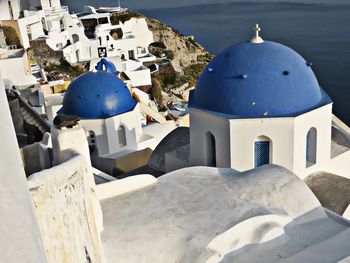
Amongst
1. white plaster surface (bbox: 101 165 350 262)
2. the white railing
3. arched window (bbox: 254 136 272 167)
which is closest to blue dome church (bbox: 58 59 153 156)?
arched window (bbox: 254 136 272 167)

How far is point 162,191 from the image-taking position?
24.2 feet

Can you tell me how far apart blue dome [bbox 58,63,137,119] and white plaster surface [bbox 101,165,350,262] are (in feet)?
16.4

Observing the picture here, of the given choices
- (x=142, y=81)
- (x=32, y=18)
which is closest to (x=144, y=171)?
(x=142, y=81)

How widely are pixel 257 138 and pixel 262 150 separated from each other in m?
0.30

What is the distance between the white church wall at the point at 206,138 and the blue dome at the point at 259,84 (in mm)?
197

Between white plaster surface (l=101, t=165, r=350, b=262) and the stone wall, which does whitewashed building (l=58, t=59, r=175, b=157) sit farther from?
the stone wall

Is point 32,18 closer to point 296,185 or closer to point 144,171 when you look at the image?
point 144,171

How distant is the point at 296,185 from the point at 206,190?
4.53ft

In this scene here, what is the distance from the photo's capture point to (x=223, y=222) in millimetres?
6465

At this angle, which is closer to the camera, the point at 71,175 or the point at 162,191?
the point at 71,175

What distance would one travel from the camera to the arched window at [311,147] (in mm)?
9352

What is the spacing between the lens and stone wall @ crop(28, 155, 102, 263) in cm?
409

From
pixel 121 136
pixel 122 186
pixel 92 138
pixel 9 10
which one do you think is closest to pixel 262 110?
pixel 122 186

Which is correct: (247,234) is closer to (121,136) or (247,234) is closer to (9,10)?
(121,136)
